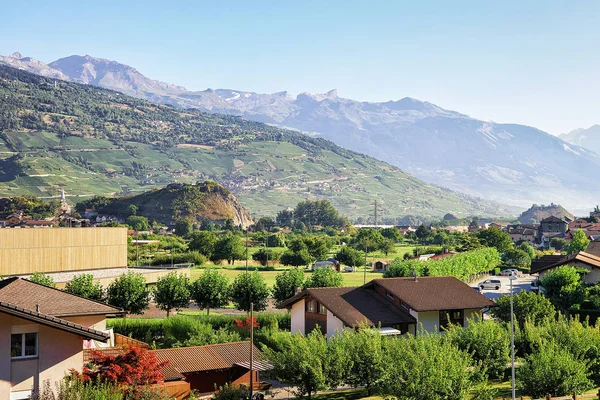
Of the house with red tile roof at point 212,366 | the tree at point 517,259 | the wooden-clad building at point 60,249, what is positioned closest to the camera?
the house with red tile roof at point 212,366

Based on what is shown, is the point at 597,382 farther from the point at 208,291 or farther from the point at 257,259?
the point at 257,259

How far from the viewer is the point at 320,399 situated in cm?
3922

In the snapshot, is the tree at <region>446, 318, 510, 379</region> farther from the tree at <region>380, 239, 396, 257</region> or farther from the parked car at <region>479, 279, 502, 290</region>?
the tree at <region>380, 239, 396, 257</region>

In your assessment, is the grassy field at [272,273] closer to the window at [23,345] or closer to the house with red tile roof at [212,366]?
the house with red tile roof at [212,366]

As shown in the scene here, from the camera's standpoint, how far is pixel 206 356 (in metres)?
41.4

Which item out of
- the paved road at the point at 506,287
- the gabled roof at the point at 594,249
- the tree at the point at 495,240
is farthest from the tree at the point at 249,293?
the tree at the point at 495,240

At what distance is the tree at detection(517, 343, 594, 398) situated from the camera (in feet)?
115

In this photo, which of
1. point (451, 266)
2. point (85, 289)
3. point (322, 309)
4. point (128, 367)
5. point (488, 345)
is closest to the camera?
point (128, 367)

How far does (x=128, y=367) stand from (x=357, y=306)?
93.0 feet

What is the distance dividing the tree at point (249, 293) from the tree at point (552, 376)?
124 ft

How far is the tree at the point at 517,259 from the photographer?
131 metres

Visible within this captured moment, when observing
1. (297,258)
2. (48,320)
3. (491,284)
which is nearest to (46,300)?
(48,320)

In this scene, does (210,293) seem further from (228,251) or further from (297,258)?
(228,251)

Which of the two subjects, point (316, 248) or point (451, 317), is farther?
point (316, 248)
